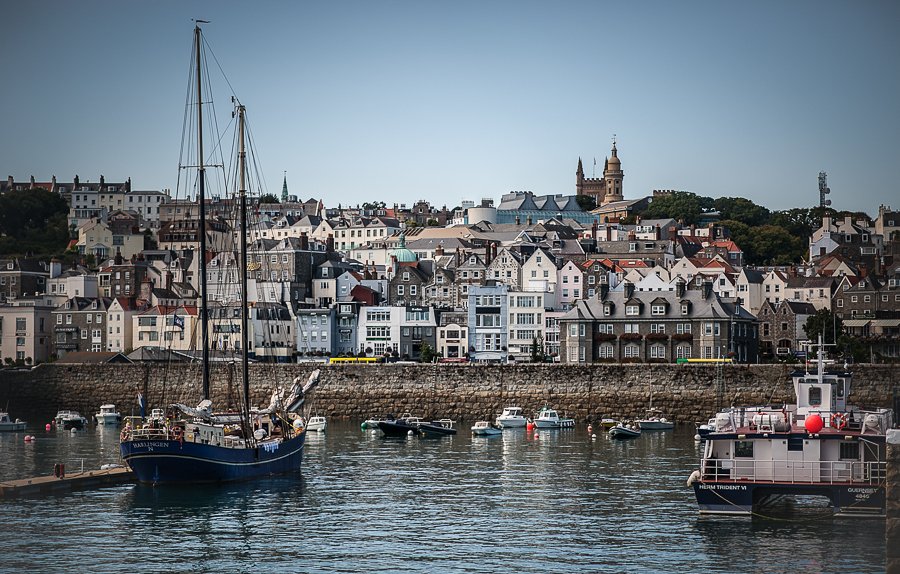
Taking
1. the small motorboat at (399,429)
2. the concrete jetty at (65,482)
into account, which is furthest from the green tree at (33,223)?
the concrete jetty at (65,482)

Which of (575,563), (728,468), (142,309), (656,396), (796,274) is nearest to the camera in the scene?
(575,563)

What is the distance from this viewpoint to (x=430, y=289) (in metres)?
113

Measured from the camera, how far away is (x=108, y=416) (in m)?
79.6

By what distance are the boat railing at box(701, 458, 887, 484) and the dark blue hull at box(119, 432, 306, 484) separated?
1723cm

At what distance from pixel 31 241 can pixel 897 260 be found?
332 ft

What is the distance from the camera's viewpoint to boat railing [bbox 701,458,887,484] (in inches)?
1521

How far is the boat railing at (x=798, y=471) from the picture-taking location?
38625 millimetres

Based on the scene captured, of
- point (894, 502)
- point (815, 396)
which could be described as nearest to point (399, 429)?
point (815, 396)

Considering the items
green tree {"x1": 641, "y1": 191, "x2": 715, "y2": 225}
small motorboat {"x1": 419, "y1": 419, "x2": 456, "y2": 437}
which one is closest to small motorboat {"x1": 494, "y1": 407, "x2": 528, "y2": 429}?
small motorboat {"x1": 419, "y1": 419, "x2": 456, "y2": 437}

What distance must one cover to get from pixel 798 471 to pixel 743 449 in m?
1.61

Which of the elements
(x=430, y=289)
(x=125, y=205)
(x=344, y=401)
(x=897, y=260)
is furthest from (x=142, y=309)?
(x=125, y=205)

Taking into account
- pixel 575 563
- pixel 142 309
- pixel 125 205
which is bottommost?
pixel 575 563

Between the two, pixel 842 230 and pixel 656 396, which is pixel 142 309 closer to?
pixel 656 396

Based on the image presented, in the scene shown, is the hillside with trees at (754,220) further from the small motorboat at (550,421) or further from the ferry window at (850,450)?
the ferry window at (850,450)
